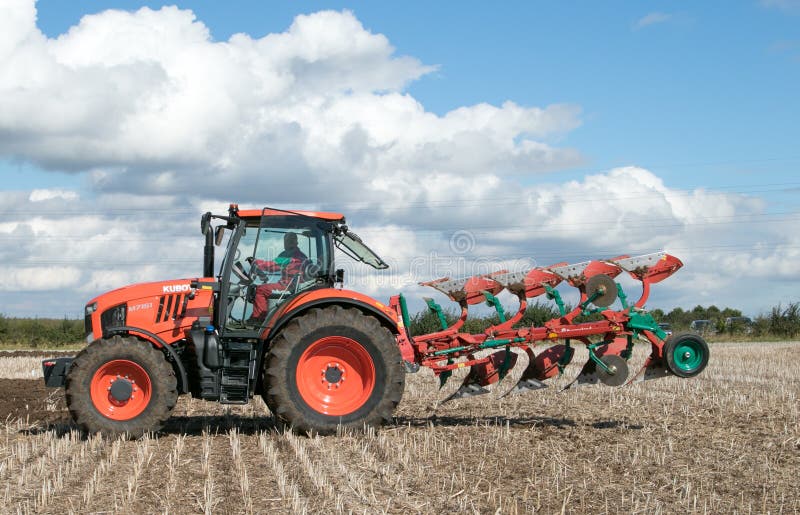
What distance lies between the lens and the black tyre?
30.5 ft

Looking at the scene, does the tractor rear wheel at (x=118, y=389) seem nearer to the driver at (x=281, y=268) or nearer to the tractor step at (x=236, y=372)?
the tractor step at (x=236, y=372)

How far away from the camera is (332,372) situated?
870 centimetres

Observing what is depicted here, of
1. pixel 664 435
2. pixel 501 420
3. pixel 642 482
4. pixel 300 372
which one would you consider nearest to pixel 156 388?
pixel 300 372

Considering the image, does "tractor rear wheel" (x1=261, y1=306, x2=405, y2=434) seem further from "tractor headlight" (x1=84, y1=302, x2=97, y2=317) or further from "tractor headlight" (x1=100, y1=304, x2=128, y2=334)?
"tractor headlight" (x1=84, y1=302, x2=97, y2=317)

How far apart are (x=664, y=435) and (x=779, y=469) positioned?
1783 millimetres

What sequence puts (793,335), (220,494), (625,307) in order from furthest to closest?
1. (793,335)
2. (625,307)
3. (220,494)

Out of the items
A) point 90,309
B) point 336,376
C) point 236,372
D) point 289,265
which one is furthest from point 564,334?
point 90,309

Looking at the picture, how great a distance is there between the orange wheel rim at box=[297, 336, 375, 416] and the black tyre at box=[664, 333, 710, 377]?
3.39m

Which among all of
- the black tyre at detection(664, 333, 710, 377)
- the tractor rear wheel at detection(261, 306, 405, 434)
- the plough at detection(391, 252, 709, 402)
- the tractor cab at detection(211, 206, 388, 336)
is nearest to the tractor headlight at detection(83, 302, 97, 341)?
the tractor cab at detection(211, 206, 388, 336)

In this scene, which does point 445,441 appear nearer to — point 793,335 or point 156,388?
point 156,388

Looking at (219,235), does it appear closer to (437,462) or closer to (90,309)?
(90,309)

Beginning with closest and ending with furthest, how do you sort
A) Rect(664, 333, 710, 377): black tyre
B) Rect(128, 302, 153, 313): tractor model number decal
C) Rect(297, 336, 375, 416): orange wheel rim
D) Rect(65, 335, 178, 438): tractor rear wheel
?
Rect(65, 335, 178, 438): tractor rear wheel
Rect(297, 336, 375, 416): orange wheel rim
Rect(128, 302, 153, 313): tractor model number decal
Rect(664, 333, 710, 377): black tyre

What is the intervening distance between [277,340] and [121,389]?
164 cm

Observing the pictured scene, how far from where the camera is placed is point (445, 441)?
834cm
